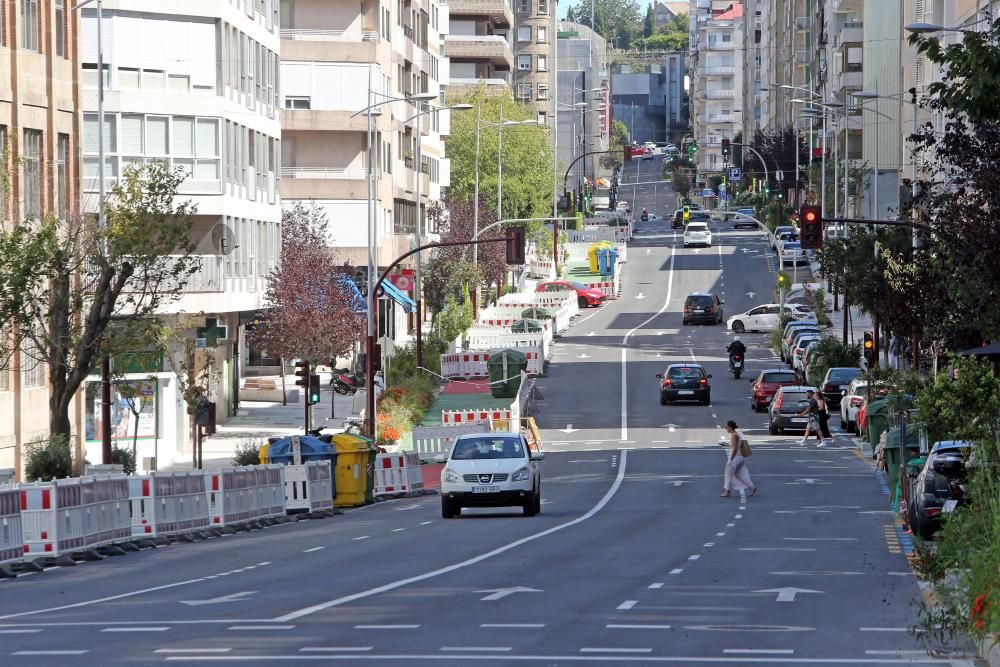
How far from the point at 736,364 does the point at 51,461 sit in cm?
4010

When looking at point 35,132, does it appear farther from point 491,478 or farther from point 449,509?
point 491,478

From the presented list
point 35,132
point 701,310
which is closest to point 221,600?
point 35,132

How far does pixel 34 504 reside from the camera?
79.0ft

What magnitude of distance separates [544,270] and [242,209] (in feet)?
220

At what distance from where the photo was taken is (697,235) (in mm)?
134625

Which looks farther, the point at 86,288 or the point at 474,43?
the point at 474,43

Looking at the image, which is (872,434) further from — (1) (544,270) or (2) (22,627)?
(1) (544,270)

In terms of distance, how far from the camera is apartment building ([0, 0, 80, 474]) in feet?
120

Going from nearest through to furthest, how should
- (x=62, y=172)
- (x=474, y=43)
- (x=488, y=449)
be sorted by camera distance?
(x=488, y=449) < (x=62, y=172) < (x=474, y=43)

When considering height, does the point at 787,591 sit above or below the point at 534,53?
below

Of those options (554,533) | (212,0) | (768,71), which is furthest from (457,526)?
(768,71)

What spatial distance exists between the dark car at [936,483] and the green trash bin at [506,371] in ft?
123

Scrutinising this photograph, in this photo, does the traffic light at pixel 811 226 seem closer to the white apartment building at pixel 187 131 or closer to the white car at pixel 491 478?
the white car at pixel 491 478

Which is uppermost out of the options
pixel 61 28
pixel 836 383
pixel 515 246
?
pixel 61 28
